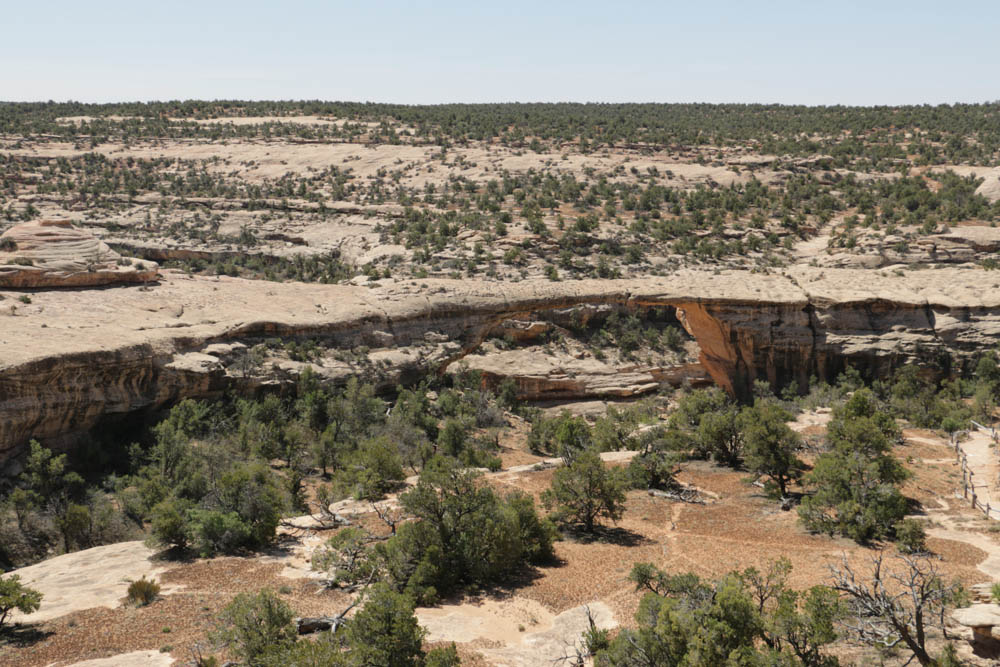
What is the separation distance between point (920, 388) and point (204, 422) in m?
28.8

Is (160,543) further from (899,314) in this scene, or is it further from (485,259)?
(899,314)

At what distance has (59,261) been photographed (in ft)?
93.5

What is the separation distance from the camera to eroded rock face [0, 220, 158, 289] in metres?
27.5

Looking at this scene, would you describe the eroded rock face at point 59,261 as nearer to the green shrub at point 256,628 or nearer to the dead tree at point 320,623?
the green shrub at point 256,628

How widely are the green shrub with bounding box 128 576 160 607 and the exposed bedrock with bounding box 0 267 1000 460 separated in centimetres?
1116

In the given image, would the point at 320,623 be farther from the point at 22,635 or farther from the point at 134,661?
the point at 22,635

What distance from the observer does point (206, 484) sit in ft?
65.3

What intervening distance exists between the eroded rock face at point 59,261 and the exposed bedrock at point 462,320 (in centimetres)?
82

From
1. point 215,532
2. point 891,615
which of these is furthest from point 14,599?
point 891,615

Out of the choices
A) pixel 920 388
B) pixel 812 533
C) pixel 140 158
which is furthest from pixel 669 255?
pixel 140 158

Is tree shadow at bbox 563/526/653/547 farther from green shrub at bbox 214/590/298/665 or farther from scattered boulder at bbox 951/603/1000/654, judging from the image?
green shrub at bbox 214/590/298/665

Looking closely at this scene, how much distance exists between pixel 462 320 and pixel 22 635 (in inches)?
841

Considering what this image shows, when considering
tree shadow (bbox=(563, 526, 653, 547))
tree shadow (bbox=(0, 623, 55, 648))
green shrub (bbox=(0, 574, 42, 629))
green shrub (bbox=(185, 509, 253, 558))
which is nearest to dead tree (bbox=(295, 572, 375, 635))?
tree shadow (bbox=(0, 623, 55, 648))

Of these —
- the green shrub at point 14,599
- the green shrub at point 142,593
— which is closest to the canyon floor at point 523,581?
the green shrub at point 142,593
